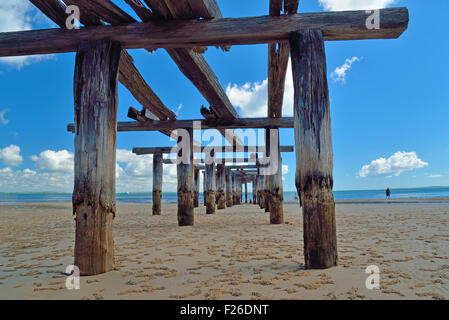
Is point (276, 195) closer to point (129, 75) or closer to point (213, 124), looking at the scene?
point (213, 124)

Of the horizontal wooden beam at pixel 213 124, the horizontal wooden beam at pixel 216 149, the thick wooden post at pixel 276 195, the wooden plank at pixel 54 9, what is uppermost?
the wooden plank at pixel 54 9

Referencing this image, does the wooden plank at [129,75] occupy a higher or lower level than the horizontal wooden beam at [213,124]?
higher

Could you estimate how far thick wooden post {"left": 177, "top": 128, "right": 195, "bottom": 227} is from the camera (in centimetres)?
884

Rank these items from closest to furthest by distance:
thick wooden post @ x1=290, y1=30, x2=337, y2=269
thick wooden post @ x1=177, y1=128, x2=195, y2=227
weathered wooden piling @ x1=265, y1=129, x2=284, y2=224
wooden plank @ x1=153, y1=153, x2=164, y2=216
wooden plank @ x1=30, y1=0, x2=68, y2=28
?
thick wooden post @ x1=290, y1=30, x2=337, y2=269 → wooden plank @ x1=30, y1=0, x2=68, y2=28 → thick wooden post @ x1=177, y1=128, x2=195, y2=227 → weathered wooden piling @ x1=265, y1=129, x2=284, y2=224 → wooden plank @ x1=153, y1=153, x2=164, y2=216

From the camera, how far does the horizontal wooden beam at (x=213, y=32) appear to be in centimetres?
369

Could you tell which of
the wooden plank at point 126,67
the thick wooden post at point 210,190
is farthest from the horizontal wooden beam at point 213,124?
the thick wooden post at point 210,190

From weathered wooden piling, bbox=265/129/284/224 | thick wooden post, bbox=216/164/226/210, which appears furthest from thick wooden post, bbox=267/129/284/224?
thick wooden post, bbox=216/164/226/210

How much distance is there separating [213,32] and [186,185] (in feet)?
18.7

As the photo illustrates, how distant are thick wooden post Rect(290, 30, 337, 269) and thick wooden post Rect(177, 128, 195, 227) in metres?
5.60

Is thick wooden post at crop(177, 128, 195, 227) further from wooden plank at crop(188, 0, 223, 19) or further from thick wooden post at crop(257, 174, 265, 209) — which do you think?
thick wooden post at crop(257, 174, 265, 209)

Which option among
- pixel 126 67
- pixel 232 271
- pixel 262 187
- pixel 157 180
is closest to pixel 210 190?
pixel 157 180

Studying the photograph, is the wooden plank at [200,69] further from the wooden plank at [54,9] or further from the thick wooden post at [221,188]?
the thick wooden post at [221,188]

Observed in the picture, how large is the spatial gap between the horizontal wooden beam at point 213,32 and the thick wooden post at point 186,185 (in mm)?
4849
